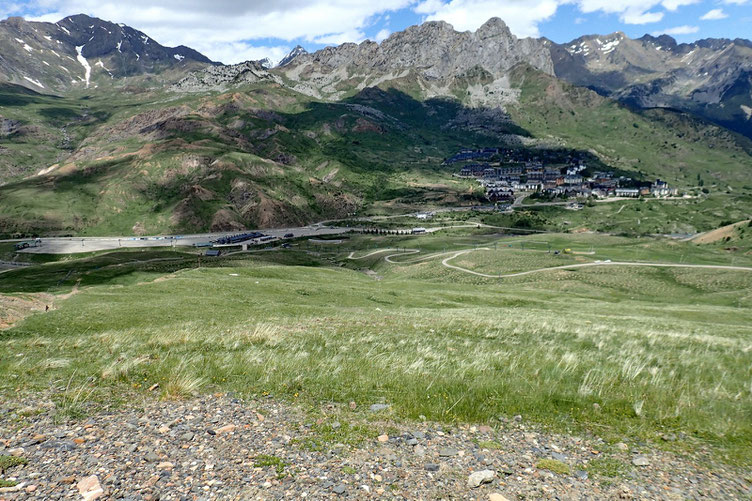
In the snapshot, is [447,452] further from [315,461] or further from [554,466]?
[315,461]

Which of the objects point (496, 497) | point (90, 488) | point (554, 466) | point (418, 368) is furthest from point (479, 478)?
point (90, 488)

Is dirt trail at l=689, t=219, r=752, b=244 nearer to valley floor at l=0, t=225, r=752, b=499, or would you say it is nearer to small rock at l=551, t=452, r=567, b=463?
valley floor at l=0, t=225, r=752, b=499

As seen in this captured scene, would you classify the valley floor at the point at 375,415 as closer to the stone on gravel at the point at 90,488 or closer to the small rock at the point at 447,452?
the small rock at the point at 447,452

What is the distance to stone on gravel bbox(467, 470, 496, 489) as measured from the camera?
7.38 metres

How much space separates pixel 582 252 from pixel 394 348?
12430cm

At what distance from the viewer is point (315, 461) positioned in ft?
26.1

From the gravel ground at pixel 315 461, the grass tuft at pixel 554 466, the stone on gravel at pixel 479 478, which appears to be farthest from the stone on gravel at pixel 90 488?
the grass tuft at pixel 554 466

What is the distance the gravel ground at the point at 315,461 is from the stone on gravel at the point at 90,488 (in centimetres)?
3

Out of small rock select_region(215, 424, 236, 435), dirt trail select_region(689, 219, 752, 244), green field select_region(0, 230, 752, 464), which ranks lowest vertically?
dirt trail select_region(689, 219, 752, 244)

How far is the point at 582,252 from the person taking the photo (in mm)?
122688

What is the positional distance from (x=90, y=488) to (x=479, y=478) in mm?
7135

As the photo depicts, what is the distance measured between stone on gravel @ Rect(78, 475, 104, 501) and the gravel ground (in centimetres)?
3

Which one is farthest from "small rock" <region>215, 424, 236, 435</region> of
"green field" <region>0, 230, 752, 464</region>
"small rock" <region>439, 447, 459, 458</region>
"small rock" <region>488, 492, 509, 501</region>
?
"small rock" <region>488, 492, 509, 501</region>

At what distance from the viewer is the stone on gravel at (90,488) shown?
6555mm
